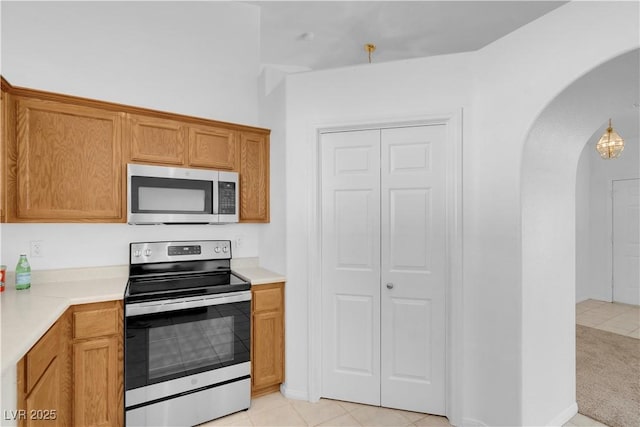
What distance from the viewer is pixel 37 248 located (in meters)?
2.31

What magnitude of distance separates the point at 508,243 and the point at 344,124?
4.46 feet

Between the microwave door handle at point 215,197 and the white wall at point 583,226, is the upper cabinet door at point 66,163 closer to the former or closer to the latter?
the microwave door handle at point 215,197

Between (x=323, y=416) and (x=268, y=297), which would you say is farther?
(x=268, y=297)

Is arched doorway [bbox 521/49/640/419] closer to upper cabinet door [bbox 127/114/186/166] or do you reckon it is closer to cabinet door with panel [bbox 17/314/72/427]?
upper cabinet door [bbox 127/114/186/166]

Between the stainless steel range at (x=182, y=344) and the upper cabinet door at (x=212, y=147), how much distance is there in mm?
756

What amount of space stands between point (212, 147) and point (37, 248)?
140cm

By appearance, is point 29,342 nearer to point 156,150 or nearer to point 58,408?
point 58,408

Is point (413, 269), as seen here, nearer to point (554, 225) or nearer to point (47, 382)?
point (554, 225)

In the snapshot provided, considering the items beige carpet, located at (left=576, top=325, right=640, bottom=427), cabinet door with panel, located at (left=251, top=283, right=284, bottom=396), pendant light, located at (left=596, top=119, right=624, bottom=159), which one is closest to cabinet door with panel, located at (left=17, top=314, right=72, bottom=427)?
cabinet door with panel, located at (left=251, top=283, right=284, bottom=396)

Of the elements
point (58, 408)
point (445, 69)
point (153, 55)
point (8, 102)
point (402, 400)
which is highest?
point (153, 55)

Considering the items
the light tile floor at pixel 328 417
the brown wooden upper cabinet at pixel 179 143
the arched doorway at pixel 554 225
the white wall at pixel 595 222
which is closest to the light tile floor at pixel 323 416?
the light tile floor at pixel 328 417

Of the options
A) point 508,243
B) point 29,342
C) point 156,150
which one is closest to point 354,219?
point 508,243

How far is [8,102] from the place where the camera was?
1.96 meters

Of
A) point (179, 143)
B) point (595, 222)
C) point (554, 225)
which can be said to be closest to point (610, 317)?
point (595, 222)
